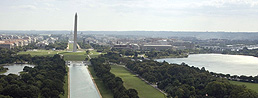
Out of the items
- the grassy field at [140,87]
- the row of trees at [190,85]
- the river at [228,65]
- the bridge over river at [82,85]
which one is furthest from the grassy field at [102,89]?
the river at [228,65]

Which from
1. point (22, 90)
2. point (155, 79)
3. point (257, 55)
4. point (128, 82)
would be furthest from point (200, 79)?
point (257, 55)

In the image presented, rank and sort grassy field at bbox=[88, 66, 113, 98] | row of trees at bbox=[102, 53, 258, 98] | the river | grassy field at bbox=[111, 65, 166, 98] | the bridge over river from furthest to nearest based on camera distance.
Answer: the river < the bridge over river < grassy field at bbox=[111, 65, 166, 98] < grassy field at bbox=[88, 66, 113, 98] < row of trees at bbox=[102, 53, 258, 98]

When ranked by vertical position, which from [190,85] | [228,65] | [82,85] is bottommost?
[228,65]

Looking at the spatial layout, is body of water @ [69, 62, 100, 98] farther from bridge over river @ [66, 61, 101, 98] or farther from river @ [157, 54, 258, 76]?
river @ [157, 54, 258, 76]

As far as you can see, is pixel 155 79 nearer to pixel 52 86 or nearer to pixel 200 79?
pixel 200 79

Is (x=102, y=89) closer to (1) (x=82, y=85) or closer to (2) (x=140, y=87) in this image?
(1) (x=82, y=85)

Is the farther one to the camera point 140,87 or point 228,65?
point 228,65

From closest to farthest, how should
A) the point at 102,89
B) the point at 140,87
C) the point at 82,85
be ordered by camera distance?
the point at 102,89, the point at 140,87, the point at 82,85

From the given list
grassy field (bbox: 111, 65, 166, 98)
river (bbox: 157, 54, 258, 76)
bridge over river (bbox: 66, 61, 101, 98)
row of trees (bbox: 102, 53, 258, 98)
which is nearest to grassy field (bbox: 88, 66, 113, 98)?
bridge over river (bbox: 66, 61, 101, 98)

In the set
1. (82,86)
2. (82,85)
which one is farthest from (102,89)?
(82,85)

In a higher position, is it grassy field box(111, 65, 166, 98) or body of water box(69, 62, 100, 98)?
grassy field box(111, 65, 166, 98)
